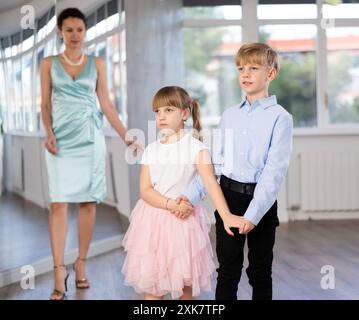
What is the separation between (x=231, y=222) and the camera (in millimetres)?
1935

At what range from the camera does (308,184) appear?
4777 millimetres

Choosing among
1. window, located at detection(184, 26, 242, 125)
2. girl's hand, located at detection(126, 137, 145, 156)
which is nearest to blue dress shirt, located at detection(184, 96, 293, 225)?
girl's hand, located at detection(126, 137, 145, 156)

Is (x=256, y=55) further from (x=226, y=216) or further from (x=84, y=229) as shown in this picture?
(x=84, y=229)

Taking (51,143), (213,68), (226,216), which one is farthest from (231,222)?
(213,68)

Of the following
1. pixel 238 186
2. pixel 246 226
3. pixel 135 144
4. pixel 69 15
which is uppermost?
pixel 69 15

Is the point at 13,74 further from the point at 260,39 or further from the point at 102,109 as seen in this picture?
the point at 260,39

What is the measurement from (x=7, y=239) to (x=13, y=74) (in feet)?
2.27

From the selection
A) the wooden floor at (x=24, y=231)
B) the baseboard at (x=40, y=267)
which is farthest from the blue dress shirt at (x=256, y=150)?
the baseboard at (x=40, y=267)

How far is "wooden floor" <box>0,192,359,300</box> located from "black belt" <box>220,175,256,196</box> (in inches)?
28.1

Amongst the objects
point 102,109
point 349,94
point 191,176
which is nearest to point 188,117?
point 191,176

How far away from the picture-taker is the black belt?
6.47ft

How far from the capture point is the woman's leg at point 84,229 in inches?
107

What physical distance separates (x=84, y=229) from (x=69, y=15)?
0.89 m

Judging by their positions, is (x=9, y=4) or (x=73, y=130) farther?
(x=9, y=4)
